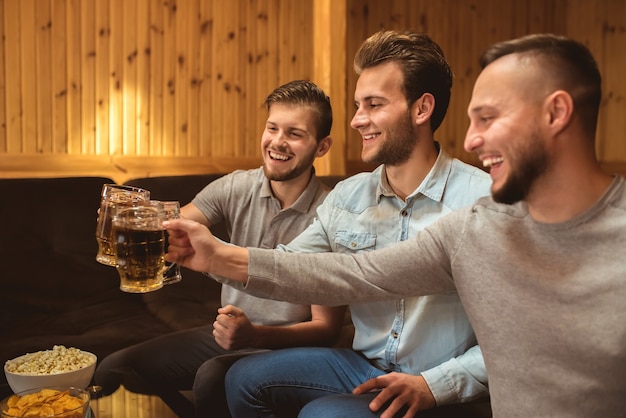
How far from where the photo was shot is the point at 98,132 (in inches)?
174

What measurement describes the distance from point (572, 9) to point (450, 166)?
5.02 m

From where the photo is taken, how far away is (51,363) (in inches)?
65.3

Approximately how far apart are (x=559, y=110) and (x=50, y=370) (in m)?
1.29

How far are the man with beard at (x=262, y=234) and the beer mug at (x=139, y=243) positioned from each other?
544 millimetres

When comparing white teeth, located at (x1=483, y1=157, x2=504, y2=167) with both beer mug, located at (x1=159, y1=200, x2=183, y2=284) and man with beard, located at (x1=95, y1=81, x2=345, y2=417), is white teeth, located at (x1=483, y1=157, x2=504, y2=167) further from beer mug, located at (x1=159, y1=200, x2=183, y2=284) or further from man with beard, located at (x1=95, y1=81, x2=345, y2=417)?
man with beard, located at (x1=95, y1=81, x2=345, y2=417)

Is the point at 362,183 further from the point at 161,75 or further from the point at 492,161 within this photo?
the point at 161,75

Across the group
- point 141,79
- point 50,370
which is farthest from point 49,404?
point 141,79

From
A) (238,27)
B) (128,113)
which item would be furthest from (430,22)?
(128,113)

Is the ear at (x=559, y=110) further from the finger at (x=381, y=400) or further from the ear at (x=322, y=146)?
the ear at (x=322, y=146)

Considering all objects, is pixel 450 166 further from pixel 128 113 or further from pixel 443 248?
pixel 128 113

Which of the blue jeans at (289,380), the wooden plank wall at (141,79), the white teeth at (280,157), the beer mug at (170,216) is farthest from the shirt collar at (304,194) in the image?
the wooden plank wall at (141,79)

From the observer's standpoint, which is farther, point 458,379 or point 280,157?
point 280,157

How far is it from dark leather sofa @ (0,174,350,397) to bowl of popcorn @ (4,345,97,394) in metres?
0.97

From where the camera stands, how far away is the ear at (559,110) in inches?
50.4
